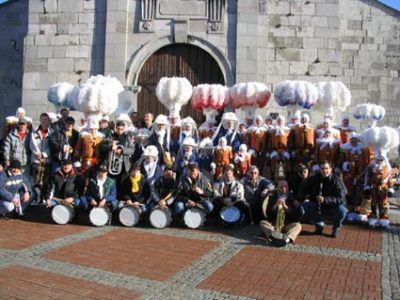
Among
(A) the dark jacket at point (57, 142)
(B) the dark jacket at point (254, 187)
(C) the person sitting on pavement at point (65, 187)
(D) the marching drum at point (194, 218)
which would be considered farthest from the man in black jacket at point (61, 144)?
(B) the dark jacket at point (254, 187)

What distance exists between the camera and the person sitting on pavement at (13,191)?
7848 millimetres

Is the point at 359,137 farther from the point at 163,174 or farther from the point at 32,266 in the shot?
the point at 32,266

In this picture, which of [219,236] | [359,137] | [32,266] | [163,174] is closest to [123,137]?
[163,174]

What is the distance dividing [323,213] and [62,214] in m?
4.25

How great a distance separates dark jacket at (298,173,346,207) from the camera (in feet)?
24.6

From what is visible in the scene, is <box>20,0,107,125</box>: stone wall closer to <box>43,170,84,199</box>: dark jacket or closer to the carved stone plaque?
the carved stone plaque

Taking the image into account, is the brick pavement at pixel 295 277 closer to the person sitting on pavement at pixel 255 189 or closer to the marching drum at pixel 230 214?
the marching drum at pixel 230 214

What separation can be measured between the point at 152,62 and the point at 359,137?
6706mm

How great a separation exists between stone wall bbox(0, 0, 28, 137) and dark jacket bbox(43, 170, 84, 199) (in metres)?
7.13

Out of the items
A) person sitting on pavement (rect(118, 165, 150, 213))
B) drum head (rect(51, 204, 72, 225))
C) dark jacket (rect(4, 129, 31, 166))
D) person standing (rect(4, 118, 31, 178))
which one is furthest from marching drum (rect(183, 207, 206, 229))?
dark jacket (rect(4, 129, 31, 166))

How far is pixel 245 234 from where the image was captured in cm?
731

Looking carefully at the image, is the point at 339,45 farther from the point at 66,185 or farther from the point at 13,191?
the point at 13,191

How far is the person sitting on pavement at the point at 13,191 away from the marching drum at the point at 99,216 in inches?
53.8

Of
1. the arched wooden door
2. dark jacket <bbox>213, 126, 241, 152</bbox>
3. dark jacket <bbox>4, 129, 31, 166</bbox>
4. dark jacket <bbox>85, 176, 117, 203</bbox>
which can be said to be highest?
the arched wooden door
